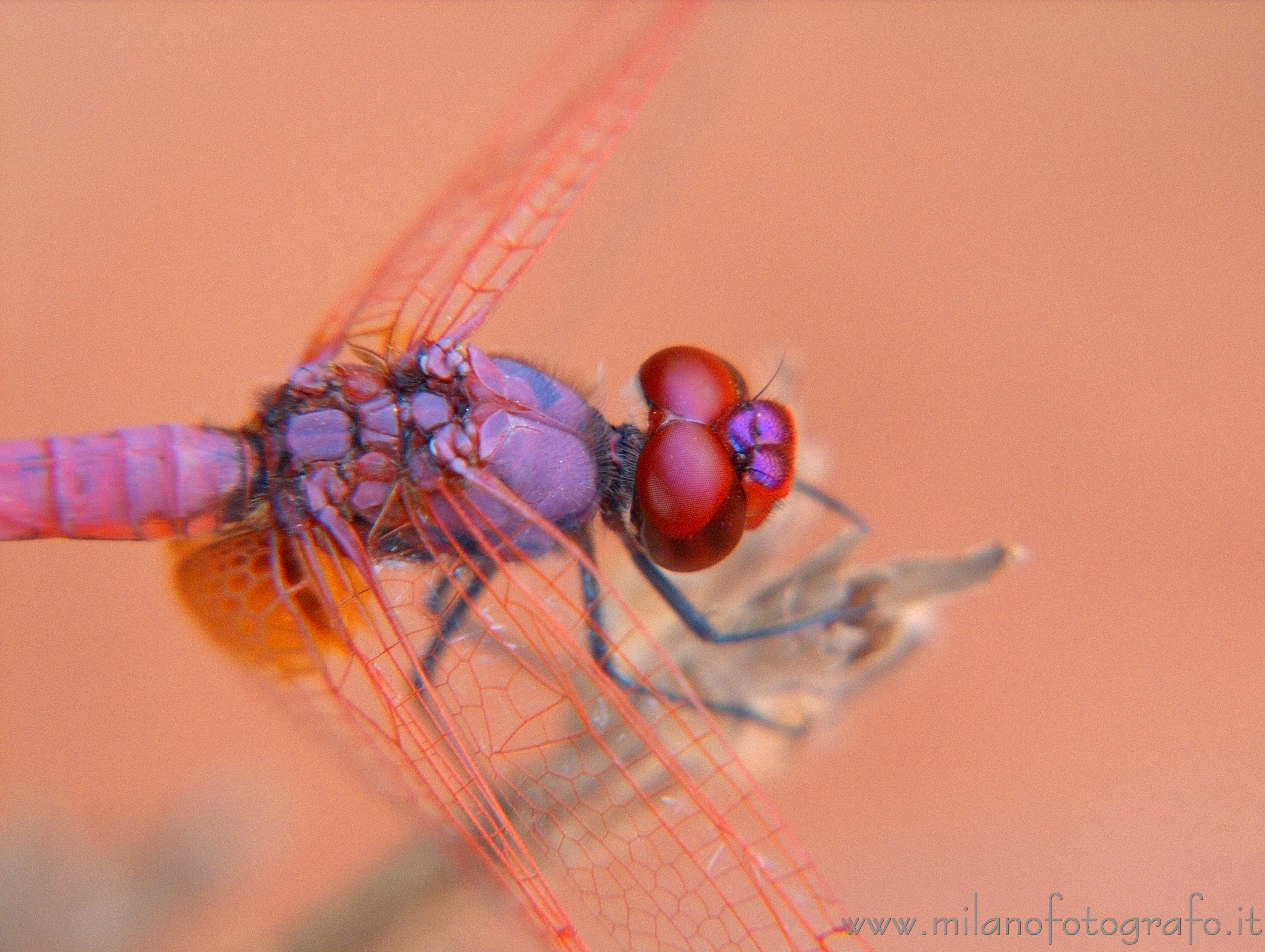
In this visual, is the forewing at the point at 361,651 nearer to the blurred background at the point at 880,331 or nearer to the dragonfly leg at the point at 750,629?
the dragonfly leg at the point at 750,629

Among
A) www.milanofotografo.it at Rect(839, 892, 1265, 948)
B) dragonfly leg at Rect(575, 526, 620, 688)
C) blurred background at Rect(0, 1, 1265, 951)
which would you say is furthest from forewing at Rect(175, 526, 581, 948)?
blurred background at Rect(0, 1, 1265, 951)

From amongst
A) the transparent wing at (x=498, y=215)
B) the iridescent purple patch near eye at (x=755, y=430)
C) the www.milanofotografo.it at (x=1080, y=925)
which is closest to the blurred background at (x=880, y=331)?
the www.milanofotografo.it at (x=1080, y=925)

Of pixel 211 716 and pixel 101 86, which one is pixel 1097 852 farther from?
pixel 101 86

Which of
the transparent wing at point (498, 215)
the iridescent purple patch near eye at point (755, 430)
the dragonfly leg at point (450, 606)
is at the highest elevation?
the transparent wing at point (498, 215)

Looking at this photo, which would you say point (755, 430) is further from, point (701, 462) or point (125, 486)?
point (125, 486)

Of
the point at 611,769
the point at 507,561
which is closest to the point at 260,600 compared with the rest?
the point at 507,561

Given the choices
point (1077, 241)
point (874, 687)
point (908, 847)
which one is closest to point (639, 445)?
point (874, 687)
